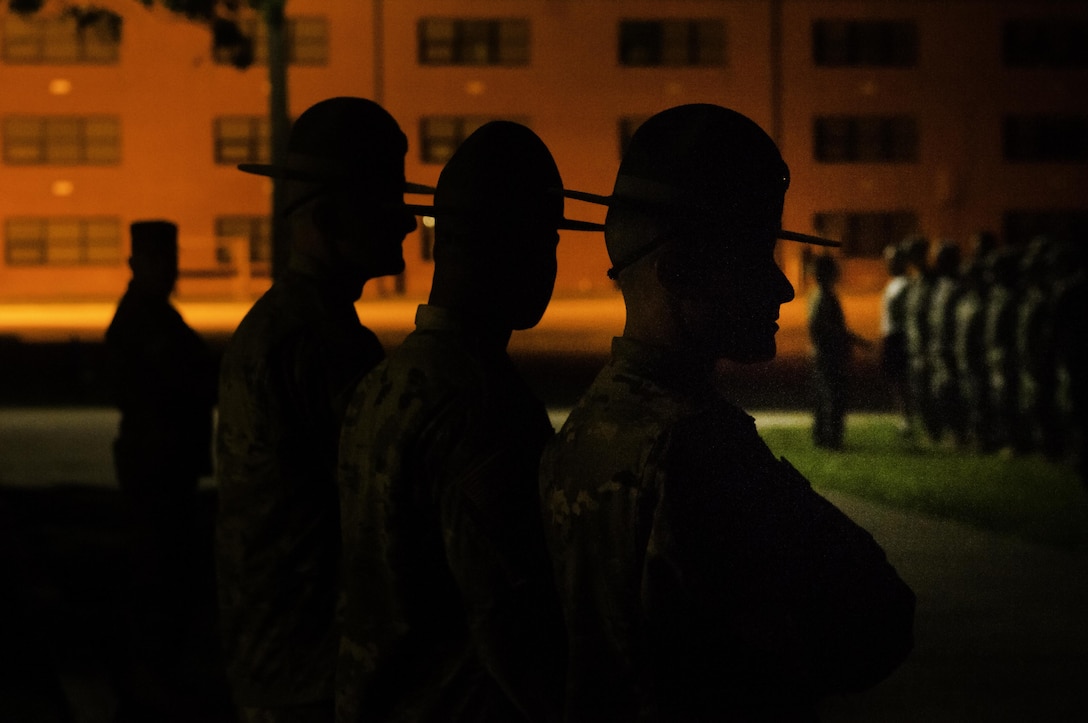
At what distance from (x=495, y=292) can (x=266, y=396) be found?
78 cm

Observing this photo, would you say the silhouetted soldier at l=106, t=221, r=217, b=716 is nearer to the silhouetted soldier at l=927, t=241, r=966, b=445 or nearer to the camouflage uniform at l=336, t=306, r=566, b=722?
the camouflage uniform at l=336, t=306, r=566, b=722

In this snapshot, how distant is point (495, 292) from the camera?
9.87 ft

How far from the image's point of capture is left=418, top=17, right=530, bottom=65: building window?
53656mm

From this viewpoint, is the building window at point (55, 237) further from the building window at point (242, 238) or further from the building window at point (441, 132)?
the building window at point (441, 132)

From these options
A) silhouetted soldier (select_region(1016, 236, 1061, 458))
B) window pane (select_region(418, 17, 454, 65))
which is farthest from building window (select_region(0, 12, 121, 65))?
silhouetted soldier (select_region(1016, 236, 1061, 458))

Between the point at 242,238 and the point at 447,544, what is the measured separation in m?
51.3

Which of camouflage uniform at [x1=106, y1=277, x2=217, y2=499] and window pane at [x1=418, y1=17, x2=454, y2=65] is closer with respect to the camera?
camouflage uniform at [x1=106, y1=277, x2=217, y2=499]

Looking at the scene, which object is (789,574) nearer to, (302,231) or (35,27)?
(302,231)

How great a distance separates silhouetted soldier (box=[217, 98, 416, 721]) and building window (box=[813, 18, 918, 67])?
52.0 metres

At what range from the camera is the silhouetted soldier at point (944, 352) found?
49.0 feet

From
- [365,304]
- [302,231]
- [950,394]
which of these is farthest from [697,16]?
[302,231]

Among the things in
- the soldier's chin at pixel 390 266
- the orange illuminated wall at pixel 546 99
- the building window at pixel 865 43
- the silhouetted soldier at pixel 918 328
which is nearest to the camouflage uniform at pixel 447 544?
the soldier's chin at pixel 390 266

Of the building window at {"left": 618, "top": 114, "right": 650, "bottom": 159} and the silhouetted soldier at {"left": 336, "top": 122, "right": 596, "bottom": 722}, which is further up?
the building window at {"left": 618, "top": 114, "right": 650, "bottom": 159}

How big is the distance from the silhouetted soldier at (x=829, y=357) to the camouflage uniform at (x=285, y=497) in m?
11.7
